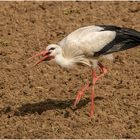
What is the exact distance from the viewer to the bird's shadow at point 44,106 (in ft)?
27.5

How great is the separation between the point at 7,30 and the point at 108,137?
4.70 meters

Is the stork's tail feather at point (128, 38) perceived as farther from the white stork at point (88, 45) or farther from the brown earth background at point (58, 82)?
the brown earth background at point (58, 82)

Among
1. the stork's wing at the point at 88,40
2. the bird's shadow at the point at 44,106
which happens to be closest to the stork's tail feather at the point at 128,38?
the stork's wing at the point at 88,40

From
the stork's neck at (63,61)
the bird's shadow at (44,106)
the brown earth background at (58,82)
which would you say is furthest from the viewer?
the stork's neck at (63,61)

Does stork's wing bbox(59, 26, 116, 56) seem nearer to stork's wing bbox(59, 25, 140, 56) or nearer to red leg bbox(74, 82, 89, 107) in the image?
stork's wing bbox(59, 25, 140, 56)

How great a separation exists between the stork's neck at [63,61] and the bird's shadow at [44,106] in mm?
595

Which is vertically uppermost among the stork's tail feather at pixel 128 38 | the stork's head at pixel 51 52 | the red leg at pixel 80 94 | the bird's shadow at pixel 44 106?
the stork's tail feather at pixel 128 38

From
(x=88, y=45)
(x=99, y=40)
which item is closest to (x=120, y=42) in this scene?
(x=99, y=40)

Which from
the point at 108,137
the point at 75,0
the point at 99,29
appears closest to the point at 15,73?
the point at 99,29

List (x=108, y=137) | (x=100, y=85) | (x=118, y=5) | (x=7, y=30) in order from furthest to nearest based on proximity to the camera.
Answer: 1. (x=118, y=5)
2. (x=7, y=30)
3. (x=100, y=85)
4. (x=108, y=137)

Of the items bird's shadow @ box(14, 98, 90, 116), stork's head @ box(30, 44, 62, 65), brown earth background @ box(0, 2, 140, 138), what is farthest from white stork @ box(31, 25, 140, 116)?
brown earth background @ box(0, 2, 140, 138)

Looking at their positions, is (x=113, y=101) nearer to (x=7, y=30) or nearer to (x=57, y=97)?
(x=57, y=97)

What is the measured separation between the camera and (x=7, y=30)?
11.4m

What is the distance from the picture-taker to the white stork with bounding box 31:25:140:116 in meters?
8.43
